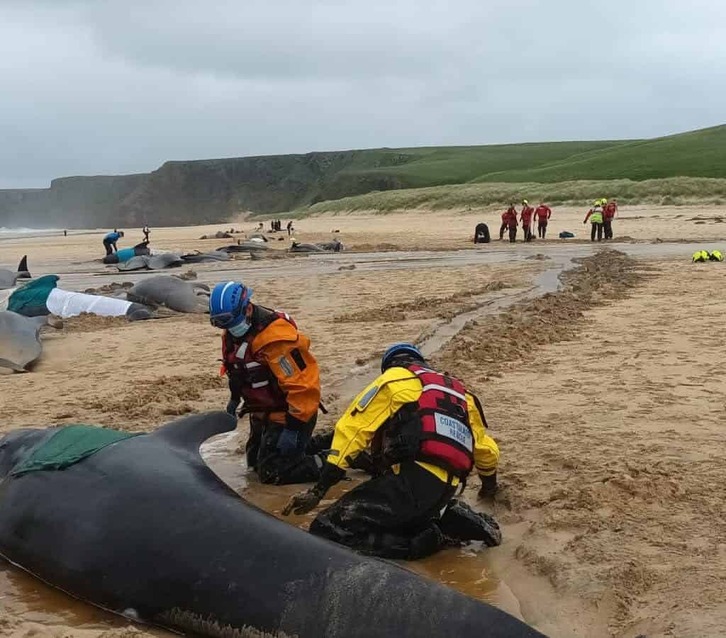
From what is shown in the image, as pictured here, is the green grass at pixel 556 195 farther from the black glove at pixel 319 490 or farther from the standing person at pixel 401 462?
the black glove at pixel 319 490

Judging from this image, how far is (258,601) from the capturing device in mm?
3717

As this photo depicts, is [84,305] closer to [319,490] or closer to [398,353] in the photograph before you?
[398,353]

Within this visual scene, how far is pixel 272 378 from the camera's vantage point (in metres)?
6.35

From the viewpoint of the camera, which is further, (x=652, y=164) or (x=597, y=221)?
(x=652, y=164)

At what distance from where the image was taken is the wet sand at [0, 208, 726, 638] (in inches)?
170

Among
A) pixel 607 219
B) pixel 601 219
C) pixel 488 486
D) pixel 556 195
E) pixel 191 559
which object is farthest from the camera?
pixel 556 195

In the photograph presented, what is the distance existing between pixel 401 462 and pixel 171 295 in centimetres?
1099

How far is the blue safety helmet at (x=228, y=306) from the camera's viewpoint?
19.8 ft

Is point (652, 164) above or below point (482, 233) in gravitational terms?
above

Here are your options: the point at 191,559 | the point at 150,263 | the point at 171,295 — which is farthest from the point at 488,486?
the point at 150,263

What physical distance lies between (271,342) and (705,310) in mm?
8200

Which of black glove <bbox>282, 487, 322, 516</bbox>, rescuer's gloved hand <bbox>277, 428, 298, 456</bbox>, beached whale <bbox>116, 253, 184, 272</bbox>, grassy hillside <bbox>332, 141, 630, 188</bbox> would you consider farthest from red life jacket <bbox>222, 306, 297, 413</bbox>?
grassy hillside <bbox>332, 141, 630, 188</bbox>

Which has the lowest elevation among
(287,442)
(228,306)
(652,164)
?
(287,442)

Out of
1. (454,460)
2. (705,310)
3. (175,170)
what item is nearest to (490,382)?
(454,460)
